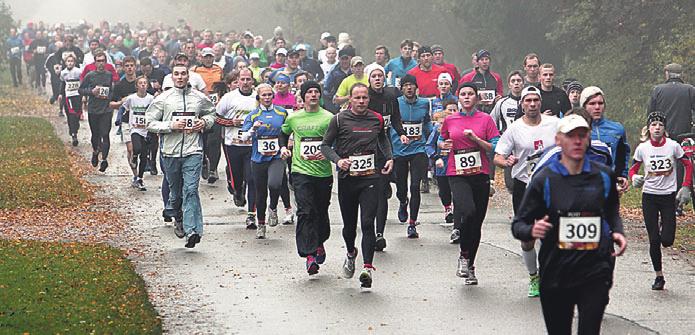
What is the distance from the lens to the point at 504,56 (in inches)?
1281

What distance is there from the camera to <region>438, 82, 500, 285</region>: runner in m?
12.5

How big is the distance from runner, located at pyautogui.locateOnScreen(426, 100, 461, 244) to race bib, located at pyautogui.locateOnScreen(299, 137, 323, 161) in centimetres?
119

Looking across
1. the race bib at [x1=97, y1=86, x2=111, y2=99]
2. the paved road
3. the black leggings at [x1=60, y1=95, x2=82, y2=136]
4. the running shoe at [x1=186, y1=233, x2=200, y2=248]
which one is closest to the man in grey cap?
the paved road

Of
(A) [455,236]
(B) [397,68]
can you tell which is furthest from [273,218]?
(B) [397,68]

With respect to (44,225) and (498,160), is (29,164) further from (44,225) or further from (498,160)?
(498,160)

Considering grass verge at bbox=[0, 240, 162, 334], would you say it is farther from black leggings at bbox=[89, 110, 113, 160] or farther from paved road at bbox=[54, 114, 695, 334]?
black leggings at bbox=[89, 110, 113, 160]

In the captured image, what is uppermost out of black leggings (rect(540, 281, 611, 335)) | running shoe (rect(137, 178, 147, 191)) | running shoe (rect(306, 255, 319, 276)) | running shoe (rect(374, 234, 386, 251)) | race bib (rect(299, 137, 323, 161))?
race bib (rect(299, 137, 323, 161))

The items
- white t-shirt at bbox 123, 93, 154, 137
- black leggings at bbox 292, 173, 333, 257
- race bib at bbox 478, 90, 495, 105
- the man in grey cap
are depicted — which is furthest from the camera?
race bib at bbox 478, 90, 495, 105

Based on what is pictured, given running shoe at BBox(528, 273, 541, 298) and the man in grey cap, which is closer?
running shoe at BBox(528, 273, 541, 298)

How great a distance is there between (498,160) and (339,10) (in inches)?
1227

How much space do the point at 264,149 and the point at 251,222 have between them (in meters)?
1.14

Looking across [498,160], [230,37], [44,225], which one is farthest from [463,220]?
[230,37]

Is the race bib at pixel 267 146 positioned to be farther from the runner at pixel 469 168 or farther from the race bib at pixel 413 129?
the runner at pixel 469 168

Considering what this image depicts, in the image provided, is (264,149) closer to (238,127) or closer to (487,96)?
(238,127)
